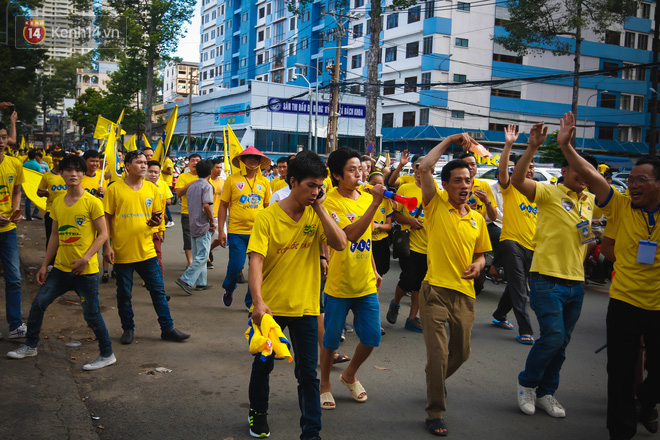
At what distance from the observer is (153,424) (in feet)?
13.5

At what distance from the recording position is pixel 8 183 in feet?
20.1

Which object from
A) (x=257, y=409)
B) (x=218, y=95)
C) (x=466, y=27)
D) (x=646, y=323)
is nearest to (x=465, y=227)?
(x=646, y=323)

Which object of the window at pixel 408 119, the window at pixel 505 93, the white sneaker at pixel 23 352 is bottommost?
the white sneaker at pixel 23 352

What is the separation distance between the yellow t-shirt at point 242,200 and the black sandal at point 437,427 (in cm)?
399

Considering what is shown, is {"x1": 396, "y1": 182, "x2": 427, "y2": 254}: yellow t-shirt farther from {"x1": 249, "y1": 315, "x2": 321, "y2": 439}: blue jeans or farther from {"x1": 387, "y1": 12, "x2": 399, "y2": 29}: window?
{"x1": 387, "y1": 12, "x2": 399, "y2": 29}: window

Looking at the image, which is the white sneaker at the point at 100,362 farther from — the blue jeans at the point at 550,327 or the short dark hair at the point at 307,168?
the blue jeans at the point at 550,327

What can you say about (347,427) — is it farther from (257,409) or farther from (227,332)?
(227,332)

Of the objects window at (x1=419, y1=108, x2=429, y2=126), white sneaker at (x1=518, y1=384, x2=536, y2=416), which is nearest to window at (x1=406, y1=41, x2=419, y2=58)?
window at (x1=419, y1=108, x2=429, y2=126)

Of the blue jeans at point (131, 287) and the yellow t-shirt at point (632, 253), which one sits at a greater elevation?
the yellow t-shirt at point (632, 253)

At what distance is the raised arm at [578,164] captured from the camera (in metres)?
3.88

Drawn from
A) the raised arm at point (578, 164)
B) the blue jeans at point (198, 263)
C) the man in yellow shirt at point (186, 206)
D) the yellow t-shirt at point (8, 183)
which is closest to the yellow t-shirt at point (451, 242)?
the raised arm at point (578, 164)

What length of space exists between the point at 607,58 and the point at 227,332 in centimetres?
5596

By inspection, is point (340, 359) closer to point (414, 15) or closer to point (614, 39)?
point (414, 15)

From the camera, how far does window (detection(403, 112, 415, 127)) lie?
4975 cm
